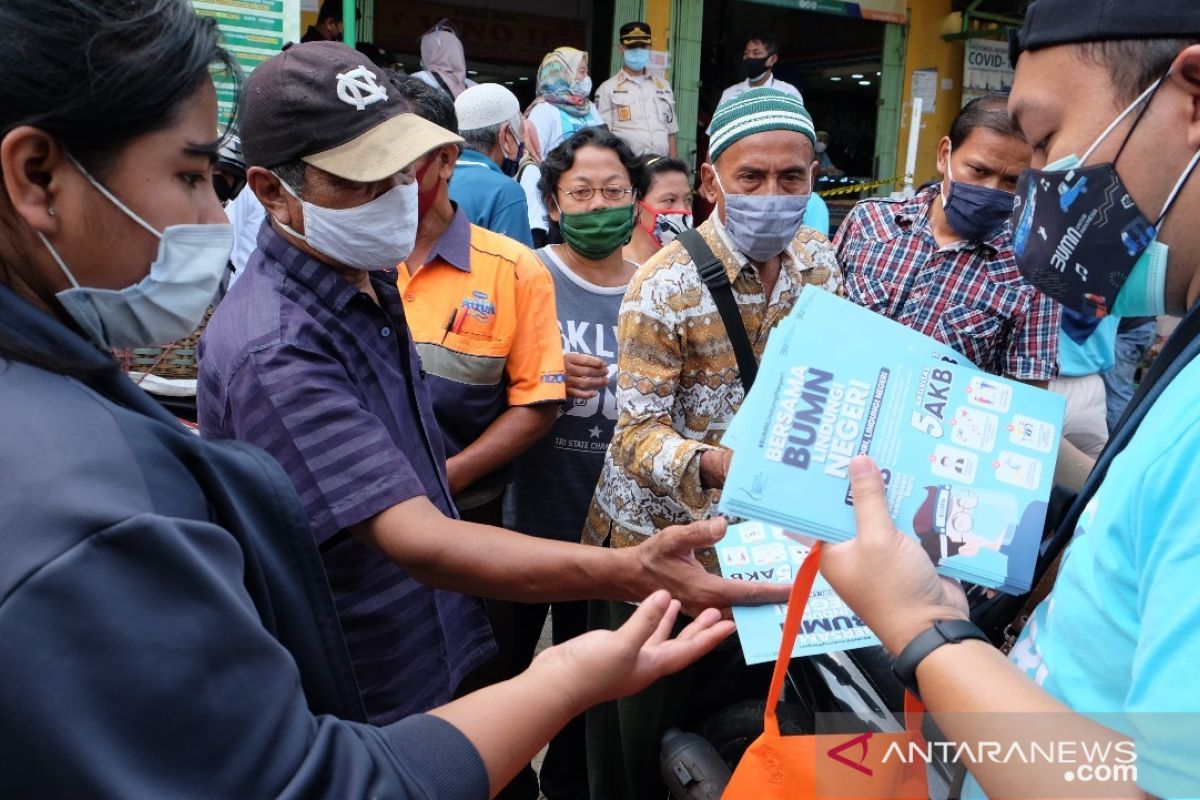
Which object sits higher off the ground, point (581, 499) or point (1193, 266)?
point (1193, 266)

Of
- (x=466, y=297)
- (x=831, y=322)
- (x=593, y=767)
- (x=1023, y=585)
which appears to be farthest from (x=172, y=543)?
(x=593, y=767)

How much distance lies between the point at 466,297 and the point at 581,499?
2.50ft

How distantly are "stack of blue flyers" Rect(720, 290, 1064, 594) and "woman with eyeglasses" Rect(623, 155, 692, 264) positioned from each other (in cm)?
329

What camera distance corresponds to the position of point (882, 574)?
49.6 inches

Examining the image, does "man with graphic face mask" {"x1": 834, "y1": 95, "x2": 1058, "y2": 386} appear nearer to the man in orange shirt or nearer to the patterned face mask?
the man in orange shirt

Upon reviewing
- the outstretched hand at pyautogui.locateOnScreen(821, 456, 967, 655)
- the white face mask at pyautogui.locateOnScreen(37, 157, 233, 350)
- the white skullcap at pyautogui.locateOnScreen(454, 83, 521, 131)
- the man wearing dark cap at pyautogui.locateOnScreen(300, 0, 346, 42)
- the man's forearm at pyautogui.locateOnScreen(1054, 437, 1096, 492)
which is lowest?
the man's forearm at pyautogui.locateOnScreen(1054, 437, 1096, 492)

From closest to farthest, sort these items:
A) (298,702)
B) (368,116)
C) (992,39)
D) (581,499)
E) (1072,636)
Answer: (298,702)
(1072,636)
(368,116)
(581,499)
(992,39)

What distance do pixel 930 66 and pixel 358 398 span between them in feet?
36.4

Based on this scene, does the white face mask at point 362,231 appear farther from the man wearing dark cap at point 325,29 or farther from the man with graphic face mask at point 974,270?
the man wearing dark cap at point 325,29

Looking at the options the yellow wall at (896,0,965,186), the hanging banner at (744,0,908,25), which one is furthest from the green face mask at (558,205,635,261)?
the yellow wall at (896,0,965,186)

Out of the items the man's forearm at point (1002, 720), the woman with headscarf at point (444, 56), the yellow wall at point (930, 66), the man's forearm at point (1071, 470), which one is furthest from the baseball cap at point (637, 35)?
the man's forearm at point (1002, 720)

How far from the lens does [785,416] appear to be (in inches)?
53.6

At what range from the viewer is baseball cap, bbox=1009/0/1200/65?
117 cm

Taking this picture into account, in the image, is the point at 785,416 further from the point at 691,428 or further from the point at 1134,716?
the point at 691,428
